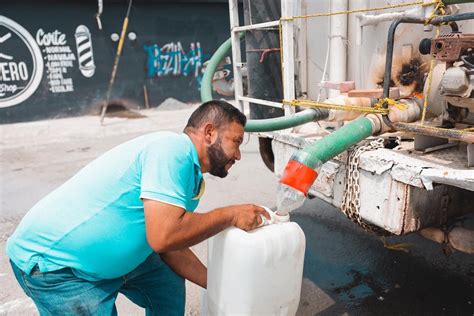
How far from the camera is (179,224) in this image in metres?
1.56

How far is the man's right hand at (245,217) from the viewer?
1725 mm

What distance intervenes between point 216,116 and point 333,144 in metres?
0.67

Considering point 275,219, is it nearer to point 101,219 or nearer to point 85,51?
point 101,219

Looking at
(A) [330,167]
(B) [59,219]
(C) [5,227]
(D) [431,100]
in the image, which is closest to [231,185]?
(C) [5,227]

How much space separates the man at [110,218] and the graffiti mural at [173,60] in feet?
32.9

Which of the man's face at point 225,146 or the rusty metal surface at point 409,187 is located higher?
the man's face at point 225,146

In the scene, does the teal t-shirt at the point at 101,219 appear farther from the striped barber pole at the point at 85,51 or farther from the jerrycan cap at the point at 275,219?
the striped barber pole at the point at 85,51

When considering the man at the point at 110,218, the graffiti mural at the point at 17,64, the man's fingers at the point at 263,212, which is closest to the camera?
the man at the point at 110,218

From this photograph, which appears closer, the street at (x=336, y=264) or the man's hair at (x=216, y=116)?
the man's hair at (x=216, y=116)

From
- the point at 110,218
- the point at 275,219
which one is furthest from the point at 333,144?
the point at 110,218

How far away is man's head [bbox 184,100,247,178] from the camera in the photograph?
1744mm

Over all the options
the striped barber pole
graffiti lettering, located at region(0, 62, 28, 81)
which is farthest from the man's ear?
the striped barber pole

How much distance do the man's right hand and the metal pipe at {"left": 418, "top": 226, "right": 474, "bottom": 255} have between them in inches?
44.2

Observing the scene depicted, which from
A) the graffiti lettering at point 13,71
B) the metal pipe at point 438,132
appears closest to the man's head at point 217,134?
the metal pipe at point 438,132
